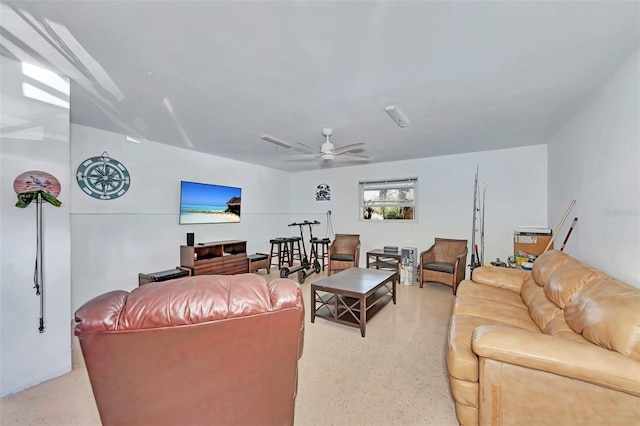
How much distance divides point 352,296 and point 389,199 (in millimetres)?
3334

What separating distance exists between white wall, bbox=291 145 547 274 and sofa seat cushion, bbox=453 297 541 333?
8.56 ft

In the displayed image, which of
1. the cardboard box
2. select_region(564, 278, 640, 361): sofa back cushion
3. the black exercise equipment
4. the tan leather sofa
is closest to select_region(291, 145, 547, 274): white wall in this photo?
the cardboard box

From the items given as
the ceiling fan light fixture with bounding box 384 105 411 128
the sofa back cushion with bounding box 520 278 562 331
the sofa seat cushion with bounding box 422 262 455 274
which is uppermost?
the ceiling fan light fixture with bounding box 384 105 411 128

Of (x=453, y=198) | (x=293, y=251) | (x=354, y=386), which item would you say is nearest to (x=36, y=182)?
(x=354, y=386)

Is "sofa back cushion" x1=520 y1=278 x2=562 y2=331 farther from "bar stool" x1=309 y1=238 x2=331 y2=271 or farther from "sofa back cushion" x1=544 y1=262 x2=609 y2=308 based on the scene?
"bar stool" x1=309 y1=238 x2=331 y2=271

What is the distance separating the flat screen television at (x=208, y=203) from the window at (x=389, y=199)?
2843 mm

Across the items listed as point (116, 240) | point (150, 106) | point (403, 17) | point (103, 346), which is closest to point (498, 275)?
point (403, 17)

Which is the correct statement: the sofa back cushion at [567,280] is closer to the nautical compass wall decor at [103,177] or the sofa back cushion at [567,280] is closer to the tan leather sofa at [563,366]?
the tan leather sofa at [563,366]

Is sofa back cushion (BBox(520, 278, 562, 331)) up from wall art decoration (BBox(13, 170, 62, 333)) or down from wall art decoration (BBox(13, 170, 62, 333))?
down

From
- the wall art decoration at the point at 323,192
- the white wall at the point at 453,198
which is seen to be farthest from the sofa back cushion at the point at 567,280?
the wall art decoration at the point at 323,192

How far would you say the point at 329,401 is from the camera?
180 cm

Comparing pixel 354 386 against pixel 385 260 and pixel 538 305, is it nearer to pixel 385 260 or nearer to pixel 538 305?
pixel 538 305

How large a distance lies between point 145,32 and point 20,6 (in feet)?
2.01

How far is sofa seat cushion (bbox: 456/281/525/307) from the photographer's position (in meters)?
2.48
